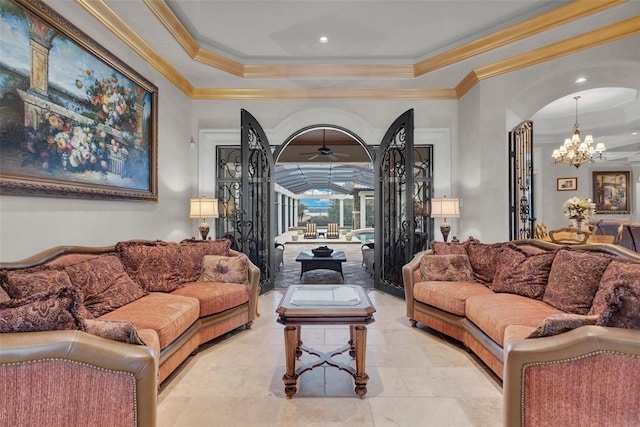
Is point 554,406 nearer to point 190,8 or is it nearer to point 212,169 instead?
point 190,8

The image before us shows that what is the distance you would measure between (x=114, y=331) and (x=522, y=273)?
3.08 metres

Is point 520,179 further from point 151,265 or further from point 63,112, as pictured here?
point 63,112

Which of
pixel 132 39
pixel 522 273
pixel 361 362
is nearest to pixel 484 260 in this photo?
pixel 522 273

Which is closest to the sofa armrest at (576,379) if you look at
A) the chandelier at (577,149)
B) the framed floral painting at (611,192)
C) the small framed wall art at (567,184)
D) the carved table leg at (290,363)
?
the carved table leg at (290,363)

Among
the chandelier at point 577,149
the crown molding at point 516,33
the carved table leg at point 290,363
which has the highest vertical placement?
the crown molding at point 516,33

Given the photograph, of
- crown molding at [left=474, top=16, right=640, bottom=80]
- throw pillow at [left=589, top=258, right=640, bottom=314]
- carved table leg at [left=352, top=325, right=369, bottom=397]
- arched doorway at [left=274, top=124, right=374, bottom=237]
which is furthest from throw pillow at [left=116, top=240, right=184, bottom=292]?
crown molding at [left=474, top=16, right=640, bottom=80]

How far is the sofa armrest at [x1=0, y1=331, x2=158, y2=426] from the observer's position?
1341 millimetres

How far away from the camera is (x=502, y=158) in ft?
13.6

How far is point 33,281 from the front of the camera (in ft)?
6.37

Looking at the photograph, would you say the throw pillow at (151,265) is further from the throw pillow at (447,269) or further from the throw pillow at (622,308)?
the throw pillow at (622,308)

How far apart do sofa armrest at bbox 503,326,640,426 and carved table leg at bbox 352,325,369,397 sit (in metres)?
0.85

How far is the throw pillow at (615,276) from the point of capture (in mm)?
1967

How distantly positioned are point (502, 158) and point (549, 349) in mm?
3256

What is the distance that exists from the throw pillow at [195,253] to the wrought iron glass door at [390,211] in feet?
7.90
